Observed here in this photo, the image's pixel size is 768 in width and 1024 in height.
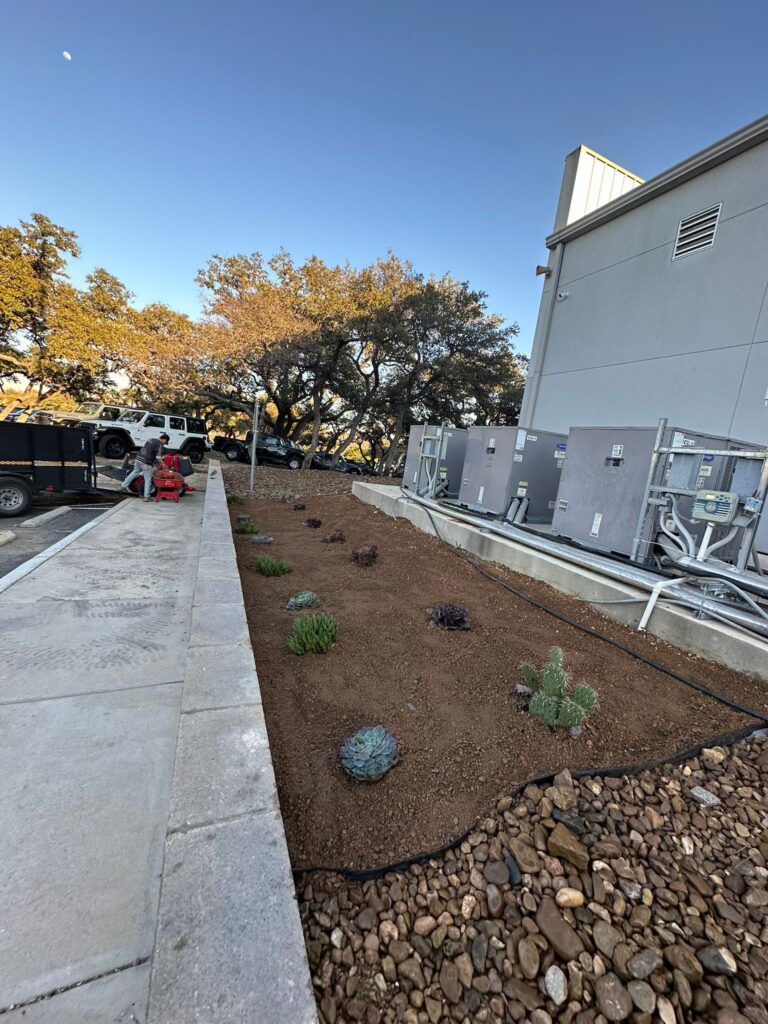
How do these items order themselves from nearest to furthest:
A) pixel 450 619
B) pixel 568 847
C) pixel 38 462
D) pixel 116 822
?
pixel 568 847 < pixel 116 822 < pixel 450 619 < pixel 38 462

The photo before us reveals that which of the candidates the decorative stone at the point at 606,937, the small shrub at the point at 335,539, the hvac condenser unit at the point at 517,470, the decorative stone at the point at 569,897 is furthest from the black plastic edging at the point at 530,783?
the small shrub at the point at 335,539

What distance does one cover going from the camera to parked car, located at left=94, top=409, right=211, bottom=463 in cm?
1416

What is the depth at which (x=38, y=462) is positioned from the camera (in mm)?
6441

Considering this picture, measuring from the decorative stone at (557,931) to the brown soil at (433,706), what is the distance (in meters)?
0.35

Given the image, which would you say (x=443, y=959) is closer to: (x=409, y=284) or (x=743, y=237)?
(x=743, y=237)

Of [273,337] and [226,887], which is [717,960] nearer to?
[226,887]

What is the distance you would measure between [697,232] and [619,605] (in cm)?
734

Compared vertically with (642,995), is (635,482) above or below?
above

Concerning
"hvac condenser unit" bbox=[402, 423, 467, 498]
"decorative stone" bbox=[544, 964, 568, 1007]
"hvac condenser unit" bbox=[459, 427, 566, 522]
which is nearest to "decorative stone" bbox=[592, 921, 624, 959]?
"decorative stone" bbox=[544, 964, 568, 1007]

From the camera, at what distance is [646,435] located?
4.21 metres

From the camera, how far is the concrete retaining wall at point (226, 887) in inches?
36.4

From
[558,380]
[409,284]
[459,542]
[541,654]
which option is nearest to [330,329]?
[409,284]

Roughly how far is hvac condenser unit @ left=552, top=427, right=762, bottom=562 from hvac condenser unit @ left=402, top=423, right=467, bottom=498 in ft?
11.0

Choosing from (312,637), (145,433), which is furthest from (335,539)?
(145,433)
